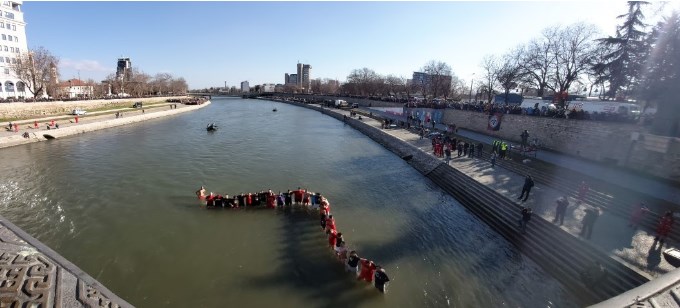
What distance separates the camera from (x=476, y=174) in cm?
2238

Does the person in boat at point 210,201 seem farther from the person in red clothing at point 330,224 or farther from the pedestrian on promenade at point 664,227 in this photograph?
the pedestrian on promenade at point 664,227

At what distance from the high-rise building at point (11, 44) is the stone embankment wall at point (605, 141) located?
94.7m

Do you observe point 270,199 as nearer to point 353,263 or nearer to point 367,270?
point 353,263

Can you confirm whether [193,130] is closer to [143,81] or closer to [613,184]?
[613,184]

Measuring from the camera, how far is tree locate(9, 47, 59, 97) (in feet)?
185

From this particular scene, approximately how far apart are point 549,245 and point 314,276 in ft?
33.1

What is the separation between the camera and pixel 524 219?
48.2 feet

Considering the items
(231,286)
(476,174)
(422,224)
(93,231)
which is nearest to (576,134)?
(476,174)

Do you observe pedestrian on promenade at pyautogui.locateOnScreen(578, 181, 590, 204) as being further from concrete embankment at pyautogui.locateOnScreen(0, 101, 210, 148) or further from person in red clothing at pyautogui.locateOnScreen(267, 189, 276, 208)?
concrete embankment at pyautogui.locateOnScreen(0, 101, 210, 148)

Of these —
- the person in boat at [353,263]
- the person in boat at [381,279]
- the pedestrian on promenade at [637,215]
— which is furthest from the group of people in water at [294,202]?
the pedestrian on promenade at [637,215]

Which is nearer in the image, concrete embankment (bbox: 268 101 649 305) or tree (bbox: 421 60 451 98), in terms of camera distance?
concrete embankment (bbox: 268 101 649 305)

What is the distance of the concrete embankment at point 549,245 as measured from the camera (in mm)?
10773

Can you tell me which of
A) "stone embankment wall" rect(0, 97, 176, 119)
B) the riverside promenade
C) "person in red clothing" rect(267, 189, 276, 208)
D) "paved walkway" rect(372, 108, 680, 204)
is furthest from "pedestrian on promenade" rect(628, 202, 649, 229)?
"stone embankment wall" rect(0, 97, 176, 119)

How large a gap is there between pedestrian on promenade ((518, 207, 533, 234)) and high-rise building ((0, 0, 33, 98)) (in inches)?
3707
